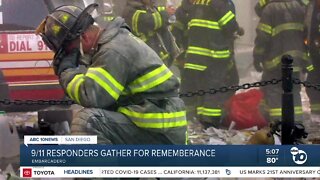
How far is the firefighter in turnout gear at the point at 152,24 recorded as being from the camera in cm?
319

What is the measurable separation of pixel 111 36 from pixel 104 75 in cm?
19

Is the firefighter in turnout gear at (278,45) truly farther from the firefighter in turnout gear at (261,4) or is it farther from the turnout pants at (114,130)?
the turnout pants at (114,130)

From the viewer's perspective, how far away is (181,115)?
10.6 feet

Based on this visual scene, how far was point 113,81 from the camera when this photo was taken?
303cm

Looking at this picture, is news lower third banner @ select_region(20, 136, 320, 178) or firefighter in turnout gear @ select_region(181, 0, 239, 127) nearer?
news lower third banner @ select_region(20, 136, 320, 178)

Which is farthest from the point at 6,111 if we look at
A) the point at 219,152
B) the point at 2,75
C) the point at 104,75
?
the point at 219,152

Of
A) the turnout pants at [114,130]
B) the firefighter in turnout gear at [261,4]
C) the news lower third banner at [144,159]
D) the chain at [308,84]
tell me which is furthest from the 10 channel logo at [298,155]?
the firefighter in turnout gear at [261,4]

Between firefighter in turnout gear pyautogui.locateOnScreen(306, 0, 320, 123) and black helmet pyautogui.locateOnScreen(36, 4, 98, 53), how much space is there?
1.12 metres

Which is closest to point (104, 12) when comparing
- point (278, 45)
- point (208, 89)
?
point (208, 89)

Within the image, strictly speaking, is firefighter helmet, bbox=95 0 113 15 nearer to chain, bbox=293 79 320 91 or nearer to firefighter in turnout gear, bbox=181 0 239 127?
firefighter in turnout gear, bbox=181 0 239 127

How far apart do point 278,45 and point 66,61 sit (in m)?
1.13

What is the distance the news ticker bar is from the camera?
3088 mm

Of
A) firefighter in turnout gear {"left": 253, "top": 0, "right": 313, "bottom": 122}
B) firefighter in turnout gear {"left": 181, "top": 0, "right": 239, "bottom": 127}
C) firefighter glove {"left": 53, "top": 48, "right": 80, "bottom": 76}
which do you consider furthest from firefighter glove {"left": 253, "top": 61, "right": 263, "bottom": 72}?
firefighter glove {"left": 53, "top": 48, "right": 80, "bottom": 76}

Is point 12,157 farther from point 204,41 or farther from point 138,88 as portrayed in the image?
point 204,41
